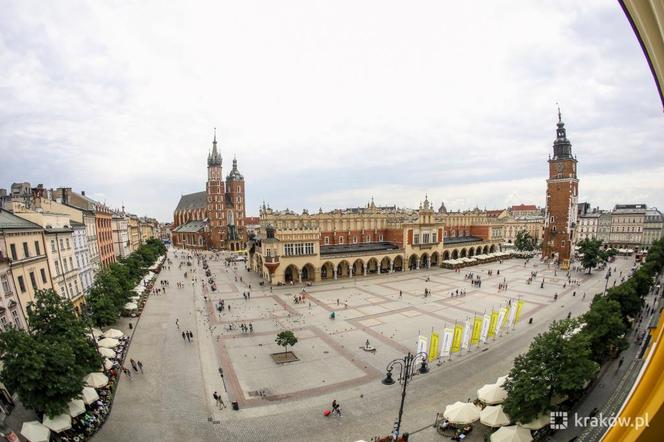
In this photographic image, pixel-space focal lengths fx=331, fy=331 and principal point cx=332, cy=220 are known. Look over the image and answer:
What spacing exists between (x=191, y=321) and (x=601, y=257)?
69.8m

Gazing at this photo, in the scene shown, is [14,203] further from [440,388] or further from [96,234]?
[440,388]

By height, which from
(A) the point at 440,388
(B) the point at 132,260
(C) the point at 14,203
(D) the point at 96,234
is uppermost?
(C) the point at 14,203

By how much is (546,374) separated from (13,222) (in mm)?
36200

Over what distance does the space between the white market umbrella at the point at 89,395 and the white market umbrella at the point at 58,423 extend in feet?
5.46

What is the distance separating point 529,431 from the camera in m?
15.6

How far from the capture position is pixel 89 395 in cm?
1869

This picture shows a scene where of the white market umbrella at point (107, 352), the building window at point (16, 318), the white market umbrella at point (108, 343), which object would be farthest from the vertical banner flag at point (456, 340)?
the building window at point (16, 318)

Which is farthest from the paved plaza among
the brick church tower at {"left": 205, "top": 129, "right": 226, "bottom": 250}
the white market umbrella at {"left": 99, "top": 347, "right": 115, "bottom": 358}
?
the brick church tower at {"left": 205, "top": 129, "right": 226, "bottom": 250}

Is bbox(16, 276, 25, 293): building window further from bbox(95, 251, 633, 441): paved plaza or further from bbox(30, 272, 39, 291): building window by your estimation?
bbox(95, 251, 633, 441): paved plaza

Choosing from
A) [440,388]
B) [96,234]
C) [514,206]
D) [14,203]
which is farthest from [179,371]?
[514,206]

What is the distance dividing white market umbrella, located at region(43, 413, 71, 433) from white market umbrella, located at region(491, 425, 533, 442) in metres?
20.7

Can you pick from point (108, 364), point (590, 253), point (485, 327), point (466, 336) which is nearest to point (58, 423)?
point (108, 364)

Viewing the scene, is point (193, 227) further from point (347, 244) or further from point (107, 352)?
point (107, 352)

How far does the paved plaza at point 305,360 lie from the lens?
60.0ft
